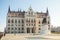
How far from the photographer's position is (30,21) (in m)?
60.6

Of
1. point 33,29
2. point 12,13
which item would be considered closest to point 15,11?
point 12,13

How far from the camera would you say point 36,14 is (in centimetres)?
6303

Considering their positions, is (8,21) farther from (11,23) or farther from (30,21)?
(30,21)

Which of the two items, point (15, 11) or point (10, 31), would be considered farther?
Result: point (15, 11)

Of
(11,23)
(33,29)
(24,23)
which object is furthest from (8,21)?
(33,29)

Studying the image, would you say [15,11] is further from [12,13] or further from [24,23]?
[24,23]

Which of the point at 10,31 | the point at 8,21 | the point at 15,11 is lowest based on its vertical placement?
the point at 10,31

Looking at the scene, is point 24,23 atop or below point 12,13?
below

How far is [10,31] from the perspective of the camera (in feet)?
194

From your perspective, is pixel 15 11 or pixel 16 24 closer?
pixel 16 24

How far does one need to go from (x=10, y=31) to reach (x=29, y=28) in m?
7.20

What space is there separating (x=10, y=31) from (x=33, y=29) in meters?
8.71

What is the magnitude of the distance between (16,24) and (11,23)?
1946mm

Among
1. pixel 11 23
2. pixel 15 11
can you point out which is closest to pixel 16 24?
pixel 11 23
